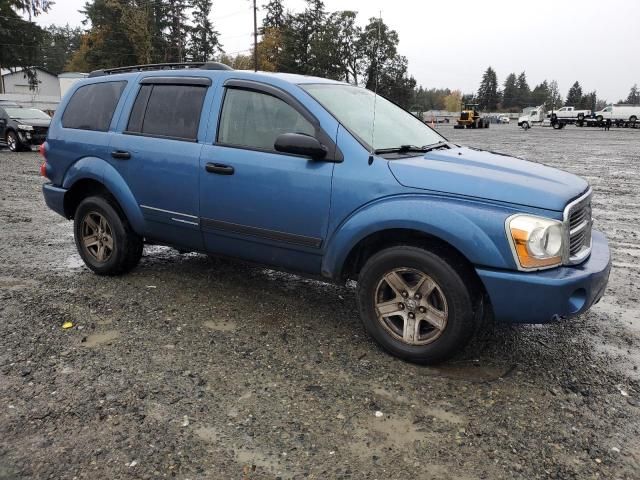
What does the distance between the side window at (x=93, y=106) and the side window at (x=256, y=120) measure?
136 cm

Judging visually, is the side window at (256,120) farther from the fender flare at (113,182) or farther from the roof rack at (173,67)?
the fender flare at (113,182)

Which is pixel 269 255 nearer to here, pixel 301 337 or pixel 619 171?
pixel 301 337

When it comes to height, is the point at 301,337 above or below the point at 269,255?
below

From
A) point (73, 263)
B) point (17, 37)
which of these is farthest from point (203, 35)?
point (73, 263)

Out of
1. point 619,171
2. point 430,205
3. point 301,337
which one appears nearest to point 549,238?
point 430,205

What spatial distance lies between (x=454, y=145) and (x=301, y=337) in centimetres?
210

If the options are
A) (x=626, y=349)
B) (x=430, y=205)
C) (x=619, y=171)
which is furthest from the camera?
(x=619, y=171)

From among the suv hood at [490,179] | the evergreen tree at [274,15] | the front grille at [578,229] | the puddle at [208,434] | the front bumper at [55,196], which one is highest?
the evergreen tree at [274,15]

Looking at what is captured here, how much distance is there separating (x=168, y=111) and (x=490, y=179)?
2747 mm

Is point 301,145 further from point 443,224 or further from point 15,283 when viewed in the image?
point 15,283

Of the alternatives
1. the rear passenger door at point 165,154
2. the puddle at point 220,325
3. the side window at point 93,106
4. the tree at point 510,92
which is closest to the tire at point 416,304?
the puddle at point 220,325

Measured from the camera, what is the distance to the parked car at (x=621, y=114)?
2071 inches

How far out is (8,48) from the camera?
43531mm

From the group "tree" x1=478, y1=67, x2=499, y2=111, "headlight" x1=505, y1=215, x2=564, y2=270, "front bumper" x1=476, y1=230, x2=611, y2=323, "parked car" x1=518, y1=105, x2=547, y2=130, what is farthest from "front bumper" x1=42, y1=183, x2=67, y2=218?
"tree" x1=478, y1=67, x2=499, y2=111
